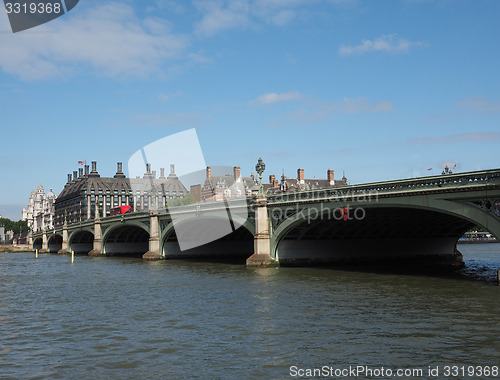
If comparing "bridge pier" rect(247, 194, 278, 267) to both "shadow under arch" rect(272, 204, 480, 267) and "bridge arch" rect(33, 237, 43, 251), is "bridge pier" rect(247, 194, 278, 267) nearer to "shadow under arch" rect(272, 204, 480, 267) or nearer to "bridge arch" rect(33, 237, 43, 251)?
"shadow under arch" rect(272, 204, 480, 267)

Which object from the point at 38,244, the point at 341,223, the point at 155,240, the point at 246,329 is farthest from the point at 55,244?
the point at 246,329

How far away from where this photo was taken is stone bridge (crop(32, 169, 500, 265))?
129ft

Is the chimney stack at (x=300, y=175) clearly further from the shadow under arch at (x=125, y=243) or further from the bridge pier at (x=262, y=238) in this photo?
the bridge pier at (x=262, y=238)

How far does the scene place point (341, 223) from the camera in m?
58.2

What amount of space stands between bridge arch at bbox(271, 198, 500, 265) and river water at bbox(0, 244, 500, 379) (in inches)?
381

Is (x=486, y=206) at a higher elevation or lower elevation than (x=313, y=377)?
higher

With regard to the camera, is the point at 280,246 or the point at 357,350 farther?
the point at 280,246

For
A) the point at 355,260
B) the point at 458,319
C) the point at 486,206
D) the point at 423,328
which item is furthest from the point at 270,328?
the point at 355,260

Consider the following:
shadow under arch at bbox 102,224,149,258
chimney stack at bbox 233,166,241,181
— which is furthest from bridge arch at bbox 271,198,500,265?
chimney stack at bbox 233,166,241,181

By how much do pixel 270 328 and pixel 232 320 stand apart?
114 inches

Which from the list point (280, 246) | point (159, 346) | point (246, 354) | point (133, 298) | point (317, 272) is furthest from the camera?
point (280, 246)

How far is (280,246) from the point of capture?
60.2 metres

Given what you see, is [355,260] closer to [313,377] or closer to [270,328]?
[270,328]

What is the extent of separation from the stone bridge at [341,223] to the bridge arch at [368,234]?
0.31 feet
